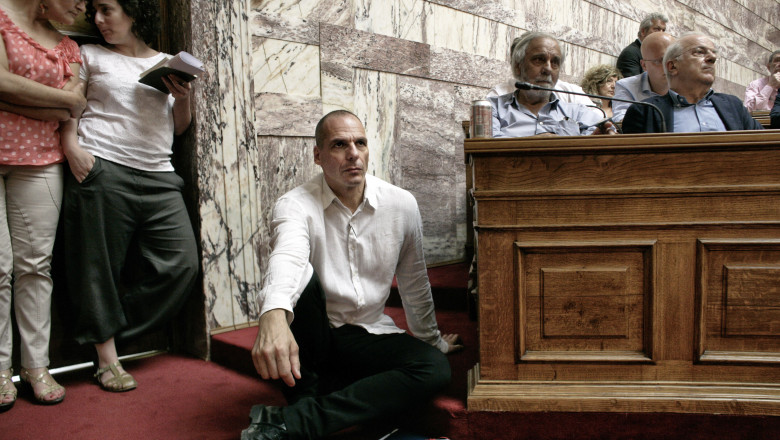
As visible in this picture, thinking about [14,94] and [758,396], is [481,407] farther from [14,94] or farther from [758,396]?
[14,94]

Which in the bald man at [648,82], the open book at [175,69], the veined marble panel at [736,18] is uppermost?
the veined marble panel at [736,18]

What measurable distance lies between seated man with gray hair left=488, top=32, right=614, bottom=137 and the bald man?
0.69 metres

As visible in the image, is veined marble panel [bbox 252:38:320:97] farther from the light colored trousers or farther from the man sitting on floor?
the light colored trousers

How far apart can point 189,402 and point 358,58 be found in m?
2.12

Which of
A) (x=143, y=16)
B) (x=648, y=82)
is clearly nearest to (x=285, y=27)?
(x=143, y=16)

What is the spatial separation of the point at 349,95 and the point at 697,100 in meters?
1.79

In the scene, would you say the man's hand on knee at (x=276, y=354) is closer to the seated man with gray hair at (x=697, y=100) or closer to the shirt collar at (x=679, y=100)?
the seated man with gray hair at (x=697, y=100)

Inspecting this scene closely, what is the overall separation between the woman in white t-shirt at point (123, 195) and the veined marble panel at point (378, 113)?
1179mm

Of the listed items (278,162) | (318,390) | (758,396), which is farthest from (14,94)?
(758,396)

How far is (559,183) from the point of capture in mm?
1832

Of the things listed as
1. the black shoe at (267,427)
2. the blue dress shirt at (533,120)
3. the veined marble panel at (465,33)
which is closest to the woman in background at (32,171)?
the black shoe at (267,427)

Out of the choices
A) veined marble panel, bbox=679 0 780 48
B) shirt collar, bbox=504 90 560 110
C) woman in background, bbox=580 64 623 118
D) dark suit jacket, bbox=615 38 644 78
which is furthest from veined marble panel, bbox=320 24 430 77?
veined marble panel, bbox=679 0 780 48

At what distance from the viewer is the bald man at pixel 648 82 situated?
3.63 meters

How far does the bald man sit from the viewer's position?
363 cm
